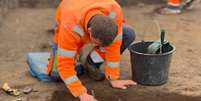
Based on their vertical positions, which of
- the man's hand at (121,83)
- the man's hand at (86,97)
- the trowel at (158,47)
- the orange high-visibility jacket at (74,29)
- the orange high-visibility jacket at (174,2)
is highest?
the orange high-visibility jacket at (74,29)

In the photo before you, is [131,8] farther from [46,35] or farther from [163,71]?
[163,71]

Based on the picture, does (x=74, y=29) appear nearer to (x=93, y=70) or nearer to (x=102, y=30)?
(x=102, y=30)

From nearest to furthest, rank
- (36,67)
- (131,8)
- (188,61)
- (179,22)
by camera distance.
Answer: (36,67)
(188,61)
(179,22)
(131,8)

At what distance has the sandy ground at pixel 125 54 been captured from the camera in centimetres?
443

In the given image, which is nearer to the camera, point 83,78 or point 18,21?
point 83,78

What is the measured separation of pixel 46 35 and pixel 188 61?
1.95 metres

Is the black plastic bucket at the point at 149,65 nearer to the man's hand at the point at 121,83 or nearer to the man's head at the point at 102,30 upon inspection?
the man's hand at the point at 121,83

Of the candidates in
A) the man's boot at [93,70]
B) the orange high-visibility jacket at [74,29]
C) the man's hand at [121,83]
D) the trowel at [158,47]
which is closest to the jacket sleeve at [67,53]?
the orange high-visibility jacket at [74,29]

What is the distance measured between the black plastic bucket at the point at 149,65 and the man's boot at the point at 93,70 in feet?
0.99

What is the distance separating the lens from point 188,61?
5238 millimetres

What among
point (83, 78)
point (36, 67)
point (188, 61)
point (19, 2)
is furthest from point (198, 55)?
point (19, 2)

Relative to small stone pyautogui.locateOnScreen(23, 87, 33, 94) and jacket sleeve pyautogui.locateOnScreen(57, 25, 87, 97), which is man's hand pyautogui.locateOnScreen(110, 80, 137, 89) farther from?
small stone pyautogui.locateOnScreen(23, 87, 33, 94)

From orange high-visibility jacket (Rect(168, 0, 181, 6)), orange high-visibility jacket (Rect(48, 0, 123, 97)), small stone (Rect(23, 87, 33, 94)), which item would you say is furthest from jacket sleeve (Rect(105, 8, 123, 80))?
orange high-visibility jacket (Rect(168, 0, 181, 6))

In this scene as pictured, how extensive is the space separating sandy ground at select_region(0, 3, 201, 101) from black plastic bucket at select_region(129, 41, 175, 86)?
0.07m
